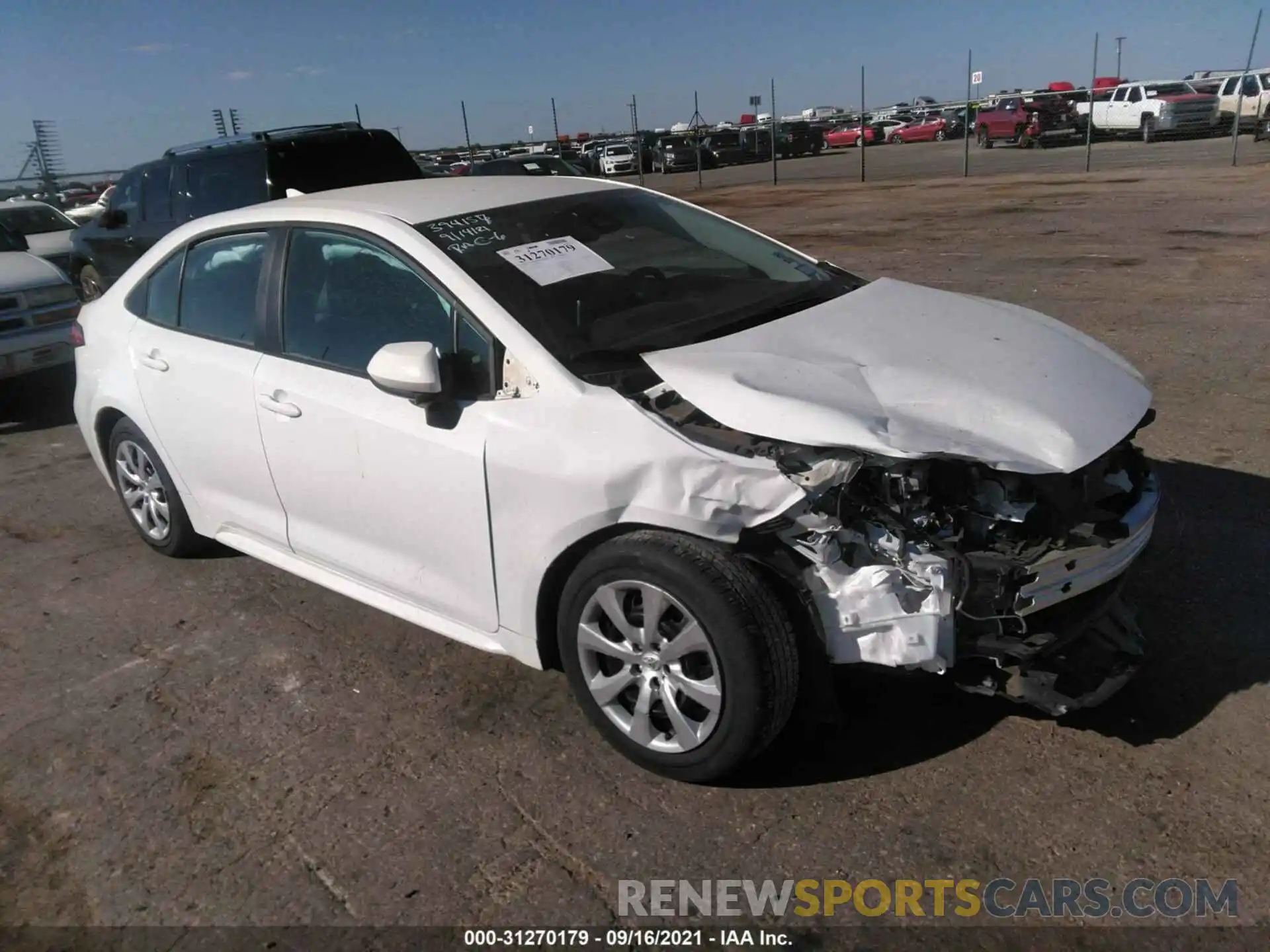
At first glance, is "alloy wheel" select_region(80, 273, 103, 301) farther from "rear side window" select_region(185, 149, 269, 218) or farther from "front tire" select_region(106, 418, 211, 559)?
"front tire" select_region(106, 418, 211, 559)

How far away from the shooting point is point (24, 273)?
7898 mm

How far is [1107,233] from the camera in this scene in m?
12.7

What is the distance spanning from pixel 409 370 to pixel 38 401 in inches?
276

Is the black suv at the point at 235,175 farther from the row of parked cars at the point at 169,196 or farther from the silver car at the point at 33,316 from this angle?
the silver car at the point at 33,316

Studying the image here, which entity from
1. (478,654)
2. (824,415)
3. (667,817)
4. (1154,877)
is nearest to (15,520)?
(478,654)

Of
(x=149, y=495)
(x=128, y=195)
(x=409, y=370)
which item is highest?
(x=128, y=195)

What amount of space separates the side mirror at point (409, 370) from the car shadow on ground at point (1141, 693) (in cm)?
151

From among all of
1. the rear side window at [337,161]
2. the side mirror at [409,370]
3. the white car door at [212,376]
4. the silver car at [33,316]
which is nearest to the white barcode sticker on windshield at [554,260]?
the side mirror at [409,370]

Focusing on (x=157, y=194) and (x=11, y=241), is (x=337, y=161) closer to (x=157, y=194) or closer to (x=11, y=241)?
(x=157, y=194)

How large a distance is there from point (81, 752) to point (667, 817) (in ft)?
6.55

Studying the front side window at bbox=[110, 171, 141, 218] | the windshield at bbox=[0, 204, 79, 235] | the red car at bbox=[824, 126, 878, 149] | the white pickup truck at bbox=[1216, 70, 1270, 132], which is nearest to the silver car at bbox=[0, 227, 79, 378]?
the front side window at bbox=[110, 171, 141, 218]

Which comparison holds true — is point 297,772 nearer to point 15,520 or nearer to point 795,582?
point 795,582

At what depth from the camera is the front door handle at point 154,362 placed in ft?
14.1

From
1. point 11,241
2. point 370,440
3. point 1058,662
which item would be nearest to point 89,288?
point 11,241
